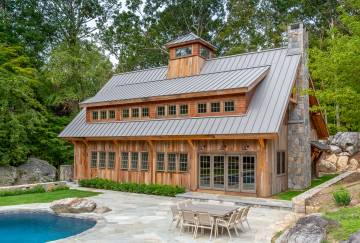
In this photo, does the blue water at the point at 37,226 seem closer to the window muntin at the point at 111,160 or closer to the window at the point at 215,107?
the window muntin at the point at 111,160

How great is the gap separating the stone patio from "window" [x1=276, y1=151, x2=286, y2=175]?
3.46 m

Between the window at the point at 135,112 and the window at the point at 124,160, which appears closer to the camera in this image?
the window at the point at 124,160

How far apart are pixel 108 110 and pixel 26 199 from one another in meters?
7.02

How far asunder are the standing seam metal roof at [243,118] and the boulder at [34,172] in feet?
11.6

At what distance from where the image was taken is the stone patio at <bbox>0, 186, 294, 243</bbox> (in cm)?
938

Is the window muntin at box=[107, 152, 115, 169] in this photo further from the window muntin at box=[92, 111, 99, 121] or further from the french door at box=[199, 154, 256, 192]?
the french door at box=[199, 154, 256, 192]

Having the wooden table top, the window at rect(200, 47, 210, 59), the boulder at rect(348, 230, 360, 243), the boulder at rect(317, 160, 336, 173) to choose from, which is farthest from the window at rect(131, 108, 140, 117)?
the boulder at rect(348, 230, 360, 243)

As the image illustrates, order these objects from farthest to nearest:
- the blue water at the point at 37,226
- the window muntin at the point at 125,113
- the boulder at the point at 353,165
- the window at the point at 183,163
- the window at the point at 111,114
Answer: the boulder at the point at 353,165 < the window at the point at 111,114 < the window muntin at the point at 125,113 < the window at the point at 183,163 < the blue water at the point at 37,226

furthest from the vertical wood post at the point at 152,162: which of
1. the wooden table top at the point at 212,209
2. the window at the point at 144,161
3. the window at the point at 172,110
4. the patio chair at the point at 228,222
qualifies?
the patio chair at the point at 228,222

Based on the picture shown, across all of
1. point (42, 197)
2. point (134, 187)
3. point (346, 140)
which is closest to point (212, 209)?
point (134, 187)

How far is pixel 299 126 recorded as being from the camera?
17312 millimetres

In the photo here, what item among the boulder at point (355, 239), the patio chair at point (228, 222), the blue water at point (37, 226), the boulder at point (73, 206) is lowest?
the blue water at point (37, 226)

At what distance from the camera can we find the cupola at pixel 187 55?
67.7 feet

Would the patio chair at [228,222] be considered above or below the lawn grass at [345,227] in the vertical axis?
below
